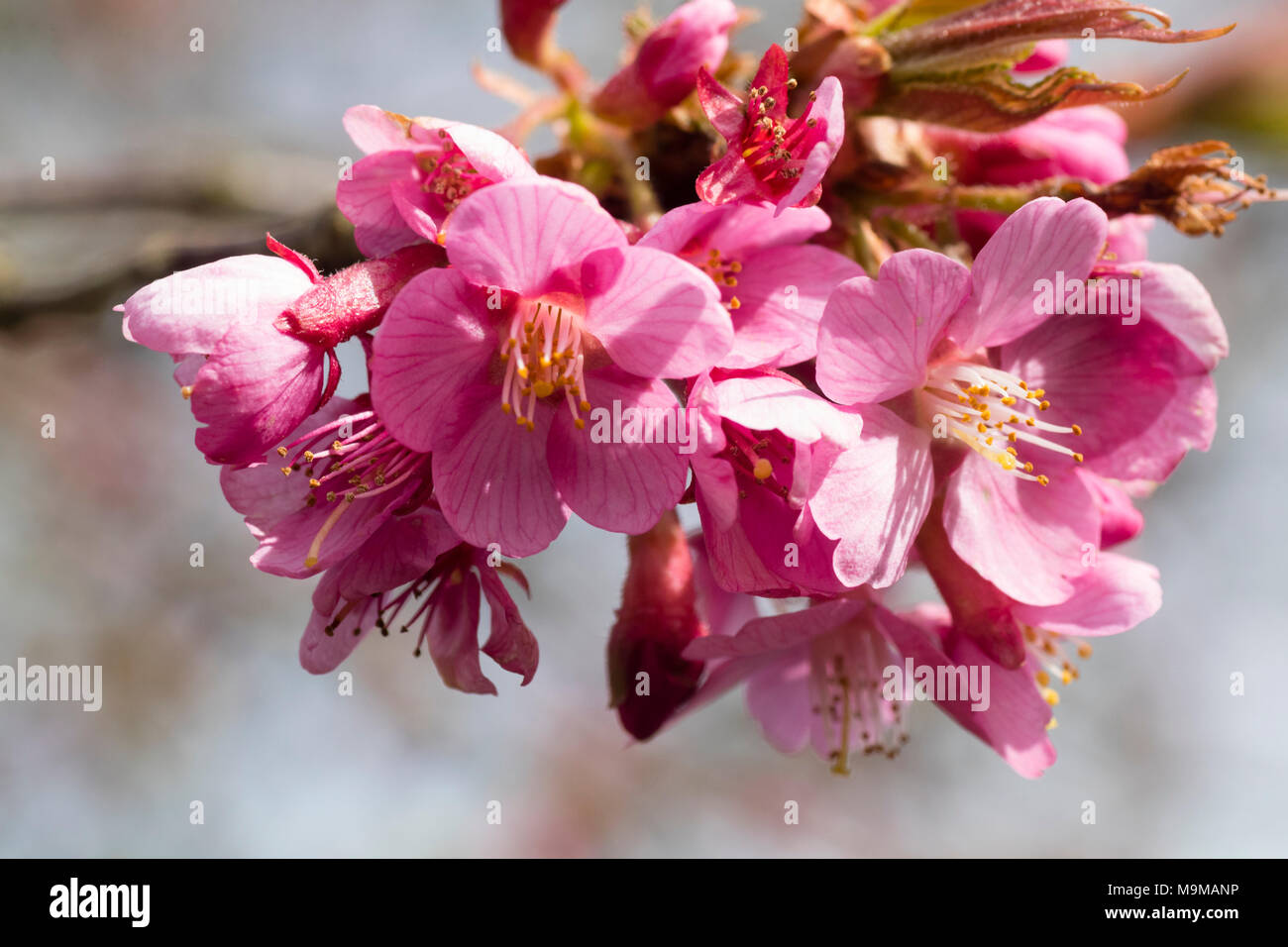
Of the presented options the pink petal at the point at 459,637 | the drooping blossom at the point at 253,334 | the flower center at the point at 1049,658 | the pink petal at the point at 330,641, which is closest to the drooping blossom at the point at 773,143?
the drooping blossom at the point at 253,334

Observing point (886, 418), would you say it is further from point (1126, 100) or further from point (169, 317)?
point (169, 317)

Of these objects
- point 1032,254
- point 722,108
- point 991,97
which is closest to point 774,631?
point 1032,254

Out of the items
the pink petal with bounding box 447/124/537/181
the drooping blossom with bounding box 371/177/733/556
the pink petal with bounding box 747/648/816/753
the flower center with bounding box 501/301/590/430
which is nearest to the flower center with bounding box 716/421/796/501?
the drooping blossom with bounding box 371/177/733/556

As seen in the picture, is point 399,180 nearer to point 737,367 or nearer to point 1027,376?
point 737,367

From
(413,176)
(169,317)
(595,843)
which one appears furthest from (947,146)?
(595,843)

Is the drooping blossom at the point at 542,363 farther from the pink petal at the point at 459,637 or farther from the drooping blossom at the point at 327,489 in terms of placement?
the pink petal at the point at 459,637

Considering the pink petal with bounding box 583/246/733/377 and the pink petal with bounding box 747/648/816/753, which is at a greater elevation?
the pink petal with bounding box 583/246/733/377

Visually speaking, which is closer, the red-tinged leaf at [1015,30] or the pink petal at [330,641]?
the red-tinged leaf at [1015,30]

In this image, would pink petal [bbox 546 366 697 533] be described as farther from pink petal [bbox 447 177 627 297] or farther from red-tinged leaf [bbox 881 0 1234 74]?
red-tinged leaf [bbox 881 0 1234 74]
